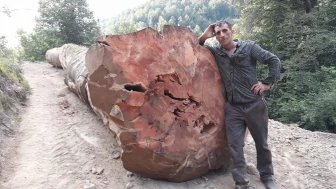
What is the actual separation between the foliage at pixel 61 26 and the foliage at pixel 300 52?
7.79m

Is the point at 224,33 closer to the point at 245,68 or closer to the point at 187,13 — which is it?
the point at 245,68

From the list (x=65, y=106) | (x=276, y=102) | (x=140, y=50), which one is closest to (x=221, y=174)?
(x=140, y=50)

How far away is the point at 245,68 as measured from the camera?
2719 millimetres

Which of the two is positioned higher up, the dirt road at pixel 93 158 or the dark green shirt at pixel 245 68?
the dark green shirt at pixel 245 68

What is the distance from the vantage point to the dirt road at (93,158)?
2854 millimetres

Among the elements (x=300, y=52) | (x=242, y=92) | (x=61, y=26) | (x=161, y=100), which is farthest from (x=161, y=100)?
(x=61, y=26)

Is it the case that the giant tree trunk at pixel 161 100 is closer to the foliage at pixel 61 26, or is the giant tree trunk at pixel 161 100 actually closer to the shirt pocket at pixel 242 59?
the shirt pocket at pixel 242 59

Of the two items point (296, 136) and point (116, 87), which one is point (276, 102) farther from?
point (116, 87)

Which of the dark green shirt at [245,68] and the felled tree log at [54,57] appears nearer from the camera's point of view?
the dark green shirt at [245,68]

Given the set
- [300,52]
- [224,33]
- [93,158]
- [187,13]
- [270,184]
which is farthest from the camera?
[187,13]

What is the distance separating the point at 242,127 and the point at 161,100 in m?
0.88

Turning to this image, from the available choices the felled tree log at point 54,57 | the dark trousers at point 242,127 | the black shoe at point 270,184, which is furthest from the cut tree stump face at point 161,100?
the felled tree log at point 54,57

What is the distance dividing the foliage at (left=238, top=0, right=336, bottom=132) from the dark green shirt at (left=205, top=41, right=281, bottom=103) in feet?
10.7

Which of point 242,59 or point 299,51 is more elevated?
point 242,59
